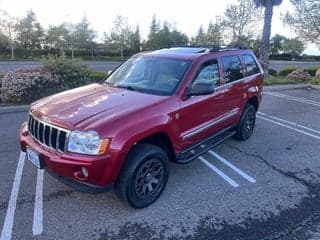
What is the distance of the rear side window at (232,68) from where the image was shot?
4.94 meters

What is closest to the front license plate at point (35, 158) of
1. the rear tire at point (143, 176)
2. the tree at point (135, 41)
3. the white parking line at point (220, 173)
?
the rear tire at point (143, 176)

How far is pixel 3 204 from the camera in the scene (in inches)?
141

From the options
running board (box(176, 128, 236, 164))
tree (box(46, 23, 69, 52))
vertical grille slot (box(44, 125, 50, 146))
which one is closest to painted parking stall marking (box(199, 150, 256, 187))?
running board (box(176, 128, 236, 164))

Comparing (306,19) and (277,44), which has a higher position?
(277,44)

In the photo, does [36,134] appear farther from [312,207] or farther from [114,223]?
[312,207]

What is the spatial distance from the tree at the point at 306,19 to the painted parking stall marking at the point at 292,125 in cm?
1269

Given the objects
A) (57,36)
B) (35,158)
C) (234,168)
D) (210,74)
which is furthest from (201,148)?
(57,36)

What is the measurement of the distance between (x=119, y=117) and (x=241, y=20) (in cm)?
2783

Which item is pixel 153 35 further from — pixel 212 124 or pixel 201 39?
pixel 212 124

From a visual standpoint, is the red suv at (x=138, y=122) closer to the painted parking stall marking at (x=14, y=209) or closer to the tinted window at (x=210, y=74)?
the tinted window at (x=210, y=74)

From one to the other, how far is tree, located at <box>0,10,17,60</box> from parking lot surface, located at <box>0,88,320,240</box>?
35319 mm

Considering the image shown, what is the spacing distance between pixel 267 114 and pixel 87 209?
20.3 ft

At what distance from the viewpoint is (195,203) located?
379 centimetres

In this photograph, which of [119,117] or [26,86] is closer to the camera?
[119,117]
